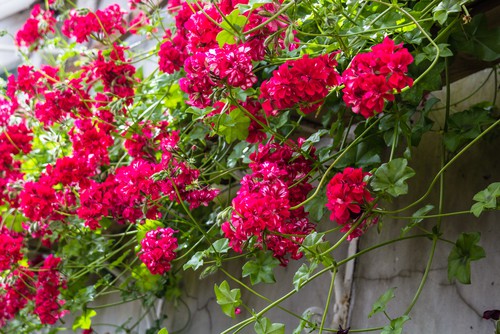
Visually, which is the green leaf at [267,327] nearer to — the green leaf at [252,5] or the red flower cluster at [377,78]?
the red flower cluster at [377,78]

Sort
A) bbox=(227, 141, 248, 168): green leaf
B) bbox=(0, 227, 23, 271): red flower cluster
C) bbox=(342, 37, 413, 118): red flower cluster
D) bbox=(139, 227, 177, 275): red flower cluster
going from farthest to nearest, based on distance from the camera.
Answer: bbox=(0, 227, 23, 271): red flower cluster
bbox=(227, 141, 248, 168): green leaf
bbox=(139, 227, 177, 275): red flower cluster
bbox=(342, 37, 413, 118): red flower cluster

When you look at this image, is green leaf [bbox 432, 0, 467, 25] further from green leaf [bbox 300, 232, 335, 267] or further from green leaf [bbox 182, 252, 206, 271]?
green leaf [bbox 182, 252, 206, 271]

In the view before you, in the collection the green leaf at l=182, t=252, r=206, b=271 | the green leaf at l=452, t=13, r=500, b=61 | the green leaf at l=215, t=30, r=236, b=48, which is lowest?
the green leaf at l=182, t=252, r=206, b=271

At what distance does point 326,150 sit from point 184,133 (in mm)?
454

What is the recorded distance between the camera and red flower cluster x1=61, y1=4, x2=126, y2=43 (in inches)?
86.7

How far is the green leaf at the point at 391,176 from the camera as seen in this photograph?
4.09 ft

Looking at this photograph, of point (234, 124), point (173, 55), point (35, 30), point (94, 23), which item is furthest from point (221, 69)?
point (35, 30)

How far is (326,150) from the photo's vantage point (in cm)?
154

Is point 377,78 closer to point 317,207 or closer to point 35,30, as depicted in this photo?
point 317,207

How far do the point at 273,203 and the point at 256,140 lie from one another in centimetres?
30

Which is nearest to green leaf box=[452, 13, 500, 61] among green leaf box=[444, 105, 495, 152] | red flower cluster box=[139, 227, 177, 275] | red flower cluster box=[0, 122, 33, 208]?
green leaf box=[444, 105, 495, 152]

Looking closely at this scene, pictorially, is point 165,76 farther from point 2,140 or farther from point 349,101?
point 349,101

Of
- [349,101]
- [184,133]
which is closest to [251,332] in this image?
[184,133]

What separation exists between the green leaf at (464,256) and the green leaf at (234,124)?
470 mm
